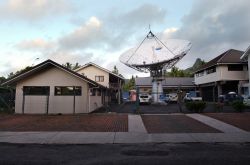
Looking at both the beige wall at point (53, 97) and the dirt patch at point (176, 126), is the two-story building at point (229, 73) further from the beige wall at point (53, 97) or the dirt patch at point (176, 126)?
the dirt patch at point (176, 126)

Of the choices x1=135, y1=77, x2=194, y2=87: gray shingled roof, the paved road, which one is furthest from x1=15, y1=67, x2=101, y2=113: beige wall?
x1=135, y1=77, x2=194, y2=87: gray shingled roof

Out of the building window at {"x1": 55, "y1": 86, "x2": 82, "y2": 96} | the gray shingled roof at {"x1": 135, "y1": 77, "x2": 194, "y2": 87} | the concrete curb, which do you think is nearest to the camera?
the concrete curb

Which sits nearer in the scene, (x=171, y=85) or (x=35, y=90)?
(x=35, y=90)

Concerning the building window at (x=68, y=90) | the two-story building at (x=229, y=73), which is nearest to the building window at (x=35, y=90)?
the building window at (x=68, y=90)

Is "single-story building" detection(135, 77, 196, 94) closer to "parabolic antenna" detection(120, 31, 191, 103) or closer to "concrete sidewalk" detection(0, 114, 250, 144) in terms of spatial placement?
"parabolic antenna" detection(120, 31, 191, 103)

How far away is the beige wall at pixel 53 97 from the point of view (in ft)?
90.6

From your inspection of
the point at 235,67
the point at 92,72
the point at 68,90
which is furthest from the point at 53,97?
the point at 235,67

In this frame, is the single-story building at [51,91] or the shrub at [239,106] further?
the single-story building at [51,91]

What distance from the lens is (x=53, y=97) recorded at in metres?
27.8

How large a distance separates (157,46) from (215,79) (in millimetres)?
9986

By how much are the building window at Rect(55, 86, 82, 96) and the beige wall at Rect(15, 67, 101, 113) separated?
27cm

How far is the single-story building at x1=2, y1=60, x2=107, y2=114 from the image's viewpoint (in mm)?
27594

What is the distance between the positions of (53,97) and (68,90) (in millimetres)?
1408

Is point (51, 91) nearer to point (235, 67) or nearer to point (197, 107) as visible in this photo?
point (197, 107)
